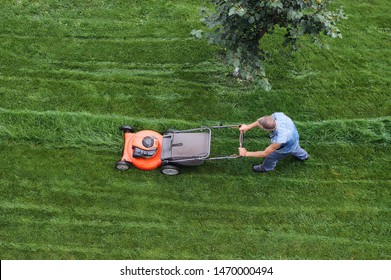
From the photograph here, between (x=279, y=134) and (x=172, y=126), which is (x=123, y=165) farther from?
(x=279, y=134)

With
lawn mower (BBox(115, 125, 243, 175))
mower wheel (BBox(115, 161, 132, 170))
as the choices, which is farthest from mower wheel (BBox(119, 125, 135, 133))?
mower wheel (BBox(115, 161, 132, 170))

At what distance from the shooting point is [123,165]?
552cm

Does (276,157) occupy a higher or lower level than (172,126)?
lower

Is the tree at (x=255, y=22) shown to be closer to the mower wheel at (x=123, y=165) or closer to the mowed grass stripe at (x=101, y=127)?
the mowed grass stripe at (x=101, y=127)

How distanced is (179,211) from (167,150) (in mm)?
780

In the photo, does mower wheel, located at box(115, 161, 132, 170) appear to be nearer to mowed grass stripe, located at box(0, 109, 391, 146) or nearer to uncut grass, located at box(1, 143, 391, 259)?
uncut grass, located at box(1, 143, 391, 259)

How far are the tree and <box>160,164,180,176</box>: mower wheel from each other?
1.39 metres

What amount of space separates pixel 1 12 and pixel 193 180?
388 centimetres

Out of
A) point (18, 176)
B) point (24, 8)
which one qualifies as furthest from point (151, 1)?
point (18, 176)

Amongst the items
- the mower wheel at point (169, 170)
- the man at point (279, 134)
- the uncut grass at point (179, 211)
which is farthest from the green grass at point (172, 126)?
the man at point (279, 134)

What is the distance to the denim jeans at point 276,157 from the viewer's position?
207 inches

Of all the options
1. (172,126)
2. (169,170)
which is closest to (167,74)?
(172,126)

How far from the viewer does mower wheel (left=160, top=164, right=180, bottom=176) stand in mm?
5411

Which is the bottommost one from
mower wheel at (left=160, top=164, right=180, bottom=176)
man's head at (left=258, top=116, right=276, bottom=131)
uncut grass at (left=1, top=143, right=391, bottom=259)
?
uncut grass at (left=1, top=143, right=391, bottom=259)
